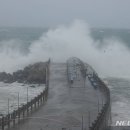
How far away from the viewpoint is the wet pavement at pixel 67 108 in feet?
86.2

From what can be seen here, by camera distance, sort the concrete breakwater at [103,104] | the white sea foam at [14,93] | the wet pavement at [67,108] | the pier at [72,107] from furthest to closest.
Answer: the white sea foam at [14,93] < the wet pavement at [67,108] < the pier at [72,107] < the concrete breakwater at [103,104]

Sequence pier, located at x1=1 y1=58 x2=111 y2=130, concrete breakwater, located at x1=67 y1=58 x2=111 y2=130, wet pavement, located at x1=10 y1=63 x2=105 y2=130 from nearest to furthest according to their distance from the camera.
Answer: concrete breakwater, located at x1=67 y1=58 x2=111 y2=130 < pier, located at x1=1 y1=58 x2=111 y2=130 < wet pavement, located at x1=10 y1=63 x2=105 y2=130

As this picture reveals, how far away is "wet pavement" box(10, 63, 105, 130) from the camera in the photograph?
2627cm

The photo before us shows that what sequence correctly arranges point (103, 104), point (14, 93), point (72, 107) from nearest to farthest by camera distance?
point (72, 107) → point (103, 104) → point (14, 93)

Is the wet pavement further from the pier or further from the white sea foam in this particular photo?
the white sea foam

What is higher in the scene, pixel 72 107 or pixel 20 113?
pixel 72 107

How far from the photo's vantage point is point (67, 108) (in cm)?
3148

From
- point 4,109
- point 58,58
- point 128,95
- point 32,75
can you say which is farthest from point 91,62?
point 4,109

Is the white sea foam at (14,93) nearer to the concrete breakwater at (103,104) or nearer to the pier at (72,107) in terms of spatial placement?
the pier at (72,107)

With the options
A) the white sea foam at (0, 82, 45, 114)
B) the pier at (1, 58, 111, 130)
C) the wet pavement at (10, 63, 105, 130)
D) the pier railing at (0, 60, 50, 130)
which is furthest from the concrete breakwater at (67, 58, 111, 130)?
the pier railing at (0, 60, 50, 130)

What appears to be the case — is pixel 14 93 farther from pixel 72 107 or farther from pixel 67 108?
pixel 67 108

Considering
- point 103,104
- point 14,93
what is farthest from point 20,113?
point 14,93

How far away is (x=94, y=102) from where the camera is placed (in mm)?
33531

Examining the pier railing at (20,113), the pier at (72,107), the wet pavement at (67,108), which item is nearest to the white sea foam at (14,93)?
the pier at (72,107)
